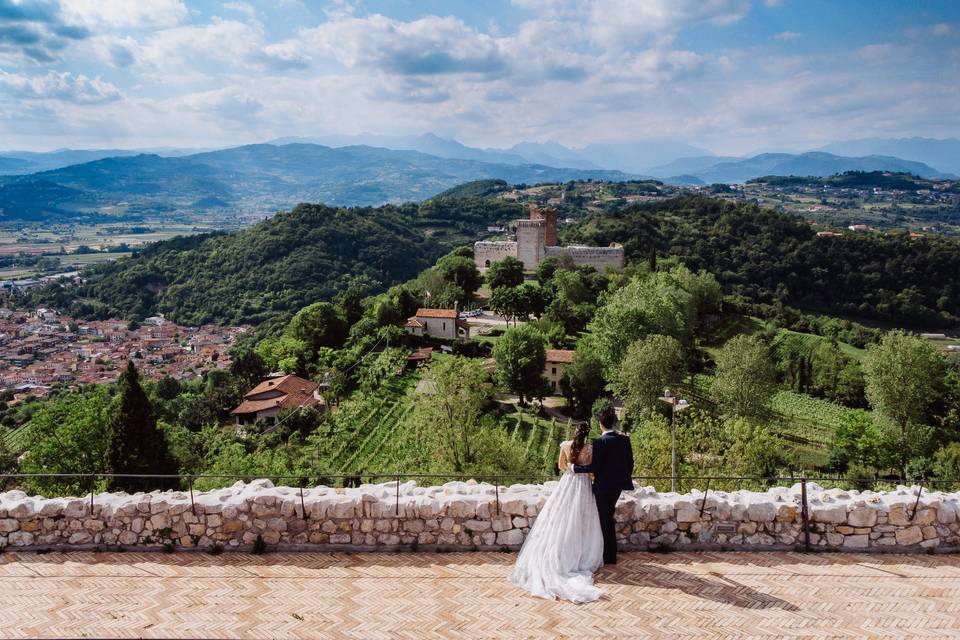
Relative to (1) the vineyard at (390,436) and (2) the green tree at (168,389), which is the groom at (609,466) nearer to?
(1) the vineyard at (390,436)

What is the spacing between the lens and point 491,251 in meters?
89.8

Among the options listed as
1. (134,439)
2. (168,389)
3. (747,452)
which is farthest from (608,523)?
(168,389)

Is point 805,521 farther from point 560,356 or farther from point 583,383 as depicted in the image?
point 560,356

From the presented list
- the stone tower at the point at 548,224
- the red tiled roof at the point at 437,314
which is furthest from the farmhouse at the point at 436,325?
the stone tower at the point at 548,224

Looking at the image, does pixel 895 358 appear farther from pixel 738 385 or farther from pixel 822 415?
pixel 738 385

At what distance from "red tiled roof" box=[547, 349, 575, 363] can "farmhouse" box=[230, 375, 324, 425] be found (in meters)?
15.1

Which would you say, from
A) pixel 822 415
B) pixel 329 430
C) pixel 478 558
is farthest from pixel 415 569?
pixel 822 415

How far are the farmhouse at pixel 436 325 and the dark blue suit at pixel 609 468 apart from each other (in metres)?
41.5

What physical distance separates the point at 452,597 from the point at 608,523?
202cm

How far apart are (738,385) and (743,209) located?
89.6 meters

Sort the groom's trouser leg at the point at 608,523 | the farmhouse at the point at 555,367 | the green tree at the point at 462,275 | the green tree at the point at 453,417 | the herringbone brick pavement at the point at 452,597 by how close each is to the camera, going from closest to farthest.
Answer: the herringbone brick pavement at the point at 452,597, the groom's trouser leg at the point at 608,523, the green tree at the point at 453,417, the farmhouse at the point at 555,367, the green tree at the point at 462,275

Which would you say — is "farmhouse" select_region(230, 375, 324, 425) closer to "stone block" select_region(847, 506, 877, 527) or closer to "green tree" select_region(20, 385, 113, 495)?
"green tree" select_region(20, 385, 113, 495)

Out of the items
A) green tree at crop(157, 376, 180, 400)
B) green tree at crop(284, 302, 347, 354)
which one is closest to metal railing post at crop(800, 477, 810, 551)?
green tree at crop(284, 302, 347, 354)

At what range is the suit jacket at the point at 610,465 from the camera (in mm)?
7238
